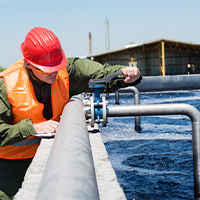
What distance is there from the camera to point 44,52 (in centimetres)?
207

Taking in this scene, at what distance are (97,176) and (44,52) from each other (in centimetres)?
92

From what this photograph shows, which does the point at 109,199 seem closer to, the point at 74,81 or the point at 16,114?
the point at 16,114

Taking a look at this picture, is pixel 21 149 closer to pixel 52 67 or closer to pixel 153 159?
pixel 52 67

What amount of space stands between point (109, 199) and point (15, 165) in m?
1.25

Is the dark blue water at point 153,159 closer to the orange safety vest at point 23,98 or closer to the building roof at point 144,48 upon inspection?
the orange safety vest at point 23,98

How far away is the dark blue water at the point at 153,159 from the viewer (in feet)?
12.0

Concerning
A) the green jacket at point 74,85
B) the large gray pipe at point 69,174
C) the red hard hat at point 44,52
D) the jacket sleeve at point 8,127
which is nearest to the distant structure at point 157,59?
the green jacket at point 74,85

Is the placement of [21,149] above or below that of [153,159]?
above

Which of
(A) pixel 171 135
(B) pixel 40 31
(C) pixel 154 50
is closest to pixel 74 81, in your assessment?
(B) pixel 40 31

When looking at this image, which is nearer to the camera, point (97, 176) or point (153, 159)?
point (97, 176)

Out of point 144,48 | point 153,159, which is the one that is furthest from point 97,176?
point 144,48

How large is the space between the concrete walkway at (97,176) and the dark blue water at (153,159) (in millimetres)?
1453

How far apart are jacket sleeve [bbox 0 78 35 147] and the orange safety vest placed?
0.12ft

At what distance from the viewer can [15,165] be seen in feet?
8.00
